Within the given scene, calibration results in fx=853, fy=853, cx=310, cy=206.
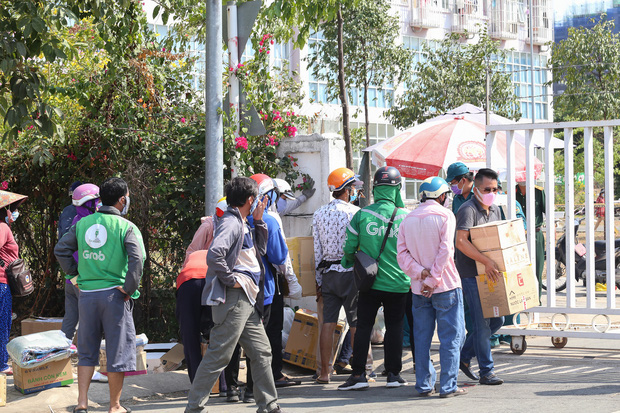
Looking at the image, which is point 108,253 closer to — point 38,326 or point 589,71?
point 38,326

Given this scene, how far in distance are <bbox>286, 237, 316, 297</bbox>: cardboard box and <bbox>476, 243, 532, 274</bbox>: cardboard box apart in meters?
1.73

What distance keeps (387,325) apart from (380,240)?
753 millimetres

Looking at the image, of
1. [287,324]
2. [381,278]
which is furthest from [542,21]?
[381,278]

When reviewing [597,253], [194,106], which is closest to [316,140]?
[194,106]

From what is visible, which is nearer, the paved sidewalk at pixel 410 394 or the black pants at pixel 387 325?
the paved sidewalk at pixel 410 394

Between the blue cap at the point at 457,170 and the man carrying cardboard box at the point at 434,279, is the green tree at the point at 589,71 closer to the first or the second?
the blue cap at the point at 457,170

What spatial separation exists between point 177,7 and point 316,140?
2.41 metres

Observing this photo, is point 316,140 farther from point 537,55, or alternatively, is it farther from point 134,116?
point 537,55

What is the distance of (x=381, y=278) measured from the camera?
23.4 feet

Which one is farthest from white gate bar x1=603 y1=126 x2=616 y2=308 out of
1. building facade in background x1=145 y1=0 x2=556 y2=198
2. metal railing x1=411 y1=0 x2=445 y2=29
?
metal railing x1=411 y1=0 x2=445 y2=29

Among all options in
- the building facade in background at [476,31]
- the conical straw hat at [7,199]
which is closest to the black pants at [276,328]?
the conical straw hat at [7,199]

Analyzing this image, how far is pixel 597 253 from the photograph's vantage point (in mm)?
15023

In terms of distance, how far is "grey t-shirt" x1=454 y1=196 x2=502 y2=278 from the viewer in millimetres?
7215

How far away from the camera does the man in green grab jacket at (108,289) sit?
6316 mm
